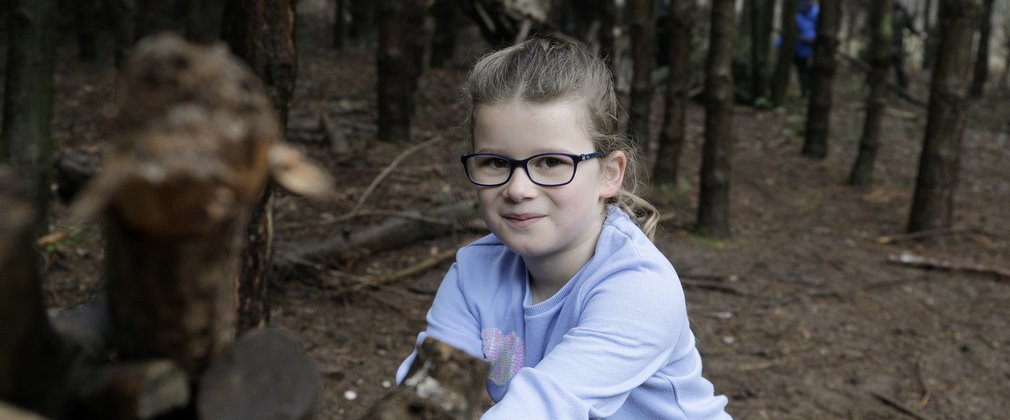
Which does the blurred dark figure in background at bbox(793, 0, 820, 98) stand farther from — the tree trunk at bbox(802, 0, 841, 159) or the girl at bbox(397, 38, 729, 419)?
the girl at bbox(397, 38, 729, 419)

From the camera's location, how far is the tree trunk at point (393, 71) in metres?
7.52

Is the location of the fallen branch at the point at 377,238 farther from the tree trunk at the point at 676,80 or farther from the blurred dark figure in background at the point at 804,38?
the blurred dark figure in background at the point at 804,38

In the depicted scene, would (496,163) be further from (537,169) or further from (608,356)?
(608,356)

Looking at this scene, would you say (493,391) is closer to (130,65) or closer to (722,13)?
(130,65)

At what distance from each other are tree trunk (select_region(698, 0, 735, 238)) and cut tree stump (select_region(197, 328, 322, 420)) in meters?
5.81

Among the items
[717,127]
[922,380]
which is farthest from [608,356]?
[717,127]

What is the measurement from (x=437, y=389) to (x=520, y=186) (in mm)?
756

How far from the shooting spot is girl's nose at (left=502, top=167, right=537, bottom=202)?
6.64 ft

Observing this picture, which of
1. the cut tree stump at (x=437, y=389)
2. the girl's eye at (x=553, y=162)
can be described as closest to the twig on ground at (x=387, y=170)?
the girl's eye at (x=553, y=162)

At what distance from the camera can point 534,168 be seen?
206 centimetres

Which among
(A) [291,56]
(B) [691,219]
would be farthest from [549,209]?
(B) [691,219]

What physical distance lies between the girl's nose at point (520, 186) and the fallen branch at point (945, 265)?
5.29 m

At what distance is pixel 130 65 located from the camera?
33.7 inches

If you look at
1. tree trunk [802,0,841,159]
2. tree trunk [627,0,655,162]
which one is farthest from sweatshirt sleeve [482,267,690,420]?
tree trunk [802,0,841,159]
